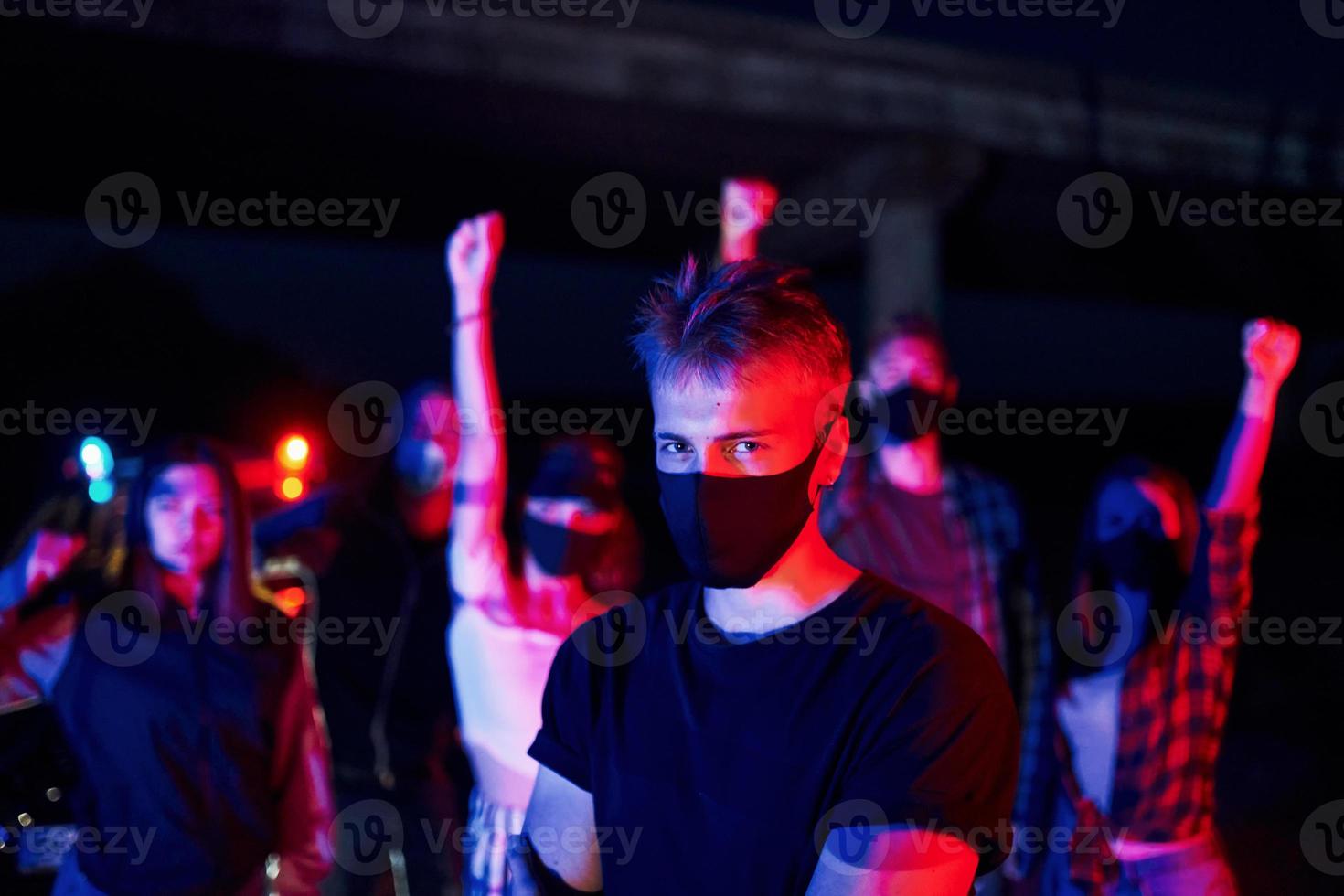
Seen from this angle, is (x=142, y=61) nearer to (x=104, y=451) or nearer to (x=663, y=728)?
(x=104, y=451)

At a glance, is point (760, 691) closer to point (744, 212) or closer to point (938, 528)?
point (744, 212)

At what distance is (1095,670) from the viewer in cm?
345

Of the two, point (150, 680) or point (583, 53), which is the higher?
point (583, 53)

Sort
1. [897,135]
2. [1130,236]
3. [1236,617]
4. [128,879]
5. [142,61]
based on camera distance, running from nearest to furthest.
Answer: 1. [128,879]
2. [1236,617]
3. [142,61]
4. [897,135]
5. [1130,236]

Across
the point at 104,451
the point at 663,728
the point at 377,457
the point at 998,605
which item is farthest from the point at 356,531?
the point at 663,728

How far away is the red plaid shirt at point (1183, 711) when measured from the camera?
10.2ft

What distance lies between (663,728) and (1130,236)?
27.8 ft

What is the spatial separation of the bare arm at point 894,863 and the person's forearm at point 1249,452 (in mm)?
2143

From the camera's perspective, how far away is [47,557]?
11.0 ft

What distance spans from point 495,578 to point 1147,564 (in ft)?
6.67

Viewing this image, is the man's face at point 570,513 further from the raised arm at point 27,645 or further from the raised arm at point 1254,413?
the raised arm at point 1254,413

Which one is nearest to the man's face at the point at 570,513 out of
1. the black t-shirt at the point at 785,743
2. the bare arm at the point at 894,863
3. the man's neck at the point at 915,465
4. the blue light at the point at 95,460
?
the man's neck at the point at 915,465

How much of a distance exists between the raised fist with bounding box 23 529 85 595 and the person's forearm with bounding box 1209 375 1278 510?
3445mm

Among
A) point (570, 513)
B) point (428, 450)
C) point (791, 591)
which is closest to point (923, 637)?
point (791, 591)
